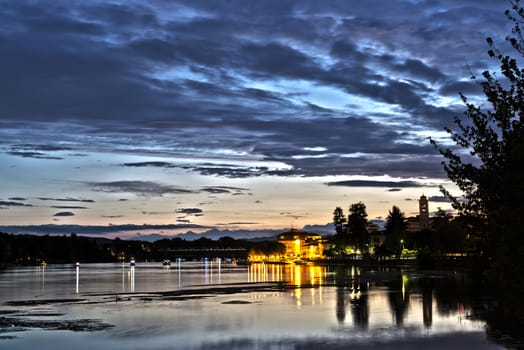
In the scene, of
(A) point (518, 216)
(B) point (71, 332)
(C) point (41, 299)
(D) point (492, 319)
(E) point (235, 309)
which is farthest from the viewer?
(C) point (41, 299)

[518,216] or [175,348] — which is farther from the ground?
[518,216]

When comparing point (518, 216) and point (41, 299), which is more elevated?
point (518, 216)

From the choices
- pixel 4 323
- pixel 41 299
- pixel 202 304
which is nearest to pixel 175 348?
pixel 4 323

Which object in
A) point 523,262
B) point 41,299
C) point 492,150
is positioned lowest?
point 41,299

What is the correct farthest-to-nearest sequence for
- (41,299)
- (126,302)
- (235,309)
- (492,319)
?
(41,299)
(126,302)
(235,309)
(492,319)

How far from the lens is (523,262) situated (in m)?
14.9

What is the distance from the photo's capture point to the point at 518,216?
14719mm

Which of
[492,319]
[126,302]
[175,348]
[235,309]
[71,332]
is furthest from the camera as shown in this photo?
[126,302]

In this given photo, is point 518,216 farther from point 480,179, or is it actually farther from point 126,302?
point 126,302

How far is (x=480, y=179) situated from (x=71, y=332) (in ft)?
91.4

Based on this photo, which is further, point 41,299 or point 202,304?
point 41,299

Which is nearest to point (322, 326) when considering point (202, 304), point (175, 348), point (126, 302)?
point (175, 348)

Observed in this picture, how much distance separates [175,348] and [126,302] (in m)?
27.4

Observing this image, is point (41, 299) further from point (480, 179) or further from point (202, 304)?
point (480, 179)
